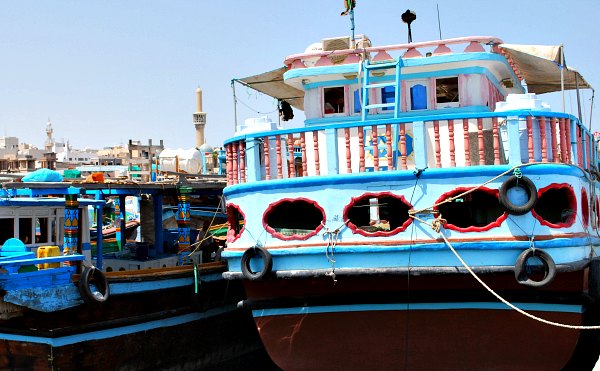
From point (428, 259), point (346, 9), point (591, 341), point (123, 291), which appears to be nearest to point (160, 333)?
point (123, 291)

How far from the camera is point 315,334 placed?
36.2 ft

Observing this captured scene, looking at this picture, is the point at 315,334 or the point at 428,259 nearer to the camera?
the point at 428,259

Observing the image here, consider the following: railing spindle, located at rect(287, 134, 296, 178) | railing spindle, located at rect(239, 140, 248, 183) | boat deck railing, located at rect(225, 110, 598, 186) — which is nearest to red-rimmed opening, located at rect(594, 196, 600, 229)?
boat deck railing, located at rect(225, 110, 598, 186)

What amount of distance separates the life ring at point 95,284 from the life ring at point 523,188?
238 inches

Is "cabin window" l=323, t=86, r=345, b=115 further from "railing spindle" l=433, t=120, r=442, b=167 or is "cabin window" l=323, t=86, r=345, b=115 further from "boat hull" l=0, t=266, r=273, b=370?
"boat hull" l=0, t=266, r=273, b=370

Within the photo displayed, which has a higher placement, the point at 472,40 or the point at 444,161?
the point at 472,40

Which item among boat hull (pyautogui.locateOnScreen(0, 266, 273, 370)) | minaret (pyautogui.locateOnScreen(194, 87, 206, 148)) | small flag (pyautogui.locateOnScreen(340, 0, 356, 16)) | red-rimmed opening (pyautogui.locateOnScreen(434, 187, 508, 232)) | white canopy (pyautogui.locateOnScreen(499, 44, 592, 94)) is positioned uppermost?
minaret (pyautogui.locateOnScreen(194, 87, 206, 148))

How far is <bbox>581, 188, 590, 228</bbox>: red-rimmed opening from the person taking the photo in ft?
35.9

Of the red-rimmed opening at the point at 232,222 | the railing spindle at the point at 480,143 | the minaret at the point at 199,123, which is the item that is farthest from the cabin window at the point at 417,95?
the minaret at the point at 199,123

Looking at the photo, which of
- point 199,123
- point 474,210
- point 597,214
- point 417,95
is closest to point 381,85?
point 417,95

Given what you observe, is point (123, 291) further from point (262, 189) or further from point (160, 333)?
point (262, 189)

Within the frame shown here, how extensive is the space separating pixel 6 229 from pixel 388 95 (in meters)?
6.54

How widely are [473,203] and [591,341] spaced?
5.54m

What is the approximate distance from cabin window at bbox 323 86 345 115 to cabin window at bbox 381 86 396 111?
685mm
